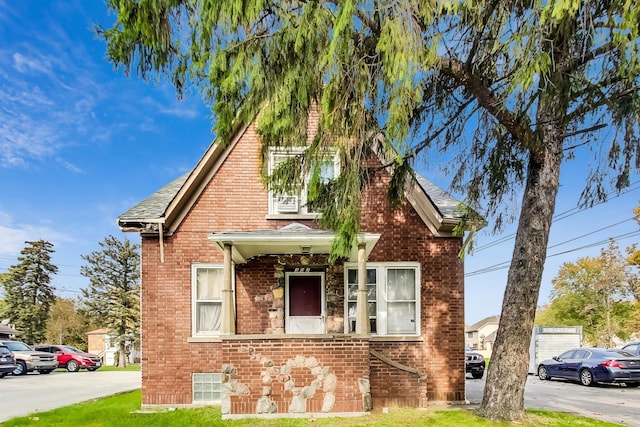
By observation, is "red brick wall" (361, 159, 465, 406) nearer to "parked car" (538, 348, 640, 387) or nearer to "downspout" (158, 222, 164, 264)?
"downspout" (158, 222, 164, 264)

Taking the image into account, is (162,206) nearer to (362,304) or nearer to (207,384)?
(207,384)

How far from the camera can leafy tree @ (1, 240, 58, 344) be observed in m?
39.4

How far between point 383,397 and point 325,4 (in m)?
7.37

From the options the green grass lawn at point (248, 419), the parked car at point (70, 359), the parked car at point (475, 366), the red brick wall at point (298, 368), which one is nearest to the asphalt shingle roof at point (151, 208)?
the red brick wall at point (298, 368)

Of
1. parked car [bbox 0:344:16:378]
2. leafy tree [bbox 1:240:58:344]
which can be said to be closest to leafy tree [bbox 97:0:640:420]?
parked car [bbox 0:344:16:378]

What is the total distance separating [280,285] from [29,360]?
18119 mm

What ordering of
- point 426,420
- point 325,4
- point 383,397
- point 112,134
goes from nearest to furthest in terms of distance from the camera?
point 325,4 < point 426,420 < point 383,397 < point 112,134

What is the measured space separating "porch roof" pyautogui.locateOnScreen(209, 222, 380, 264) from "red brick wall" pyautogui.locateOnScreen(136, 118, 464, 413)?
0.61 metres

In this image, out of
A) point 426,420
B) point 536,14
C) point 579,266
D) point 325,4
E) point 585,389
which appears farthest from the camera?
point 579,266

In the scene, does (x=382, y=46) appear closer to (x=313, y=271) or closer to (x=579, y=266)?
Result: (x=313, y=271)

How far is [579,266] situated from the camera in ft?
123

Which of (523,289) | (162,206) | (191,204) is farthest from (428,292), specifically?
(162,206)

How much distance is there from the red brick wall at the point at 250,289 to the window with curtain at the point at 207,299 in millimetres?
164

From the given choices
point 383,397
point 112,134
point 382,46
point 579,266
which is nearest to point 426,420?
point 383,397
